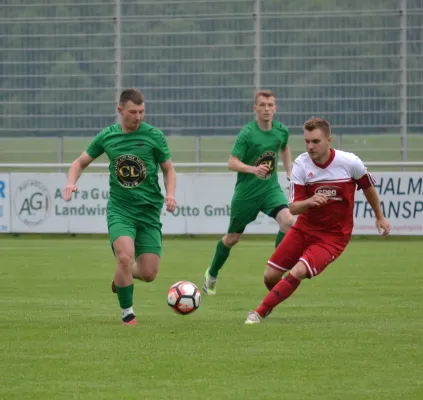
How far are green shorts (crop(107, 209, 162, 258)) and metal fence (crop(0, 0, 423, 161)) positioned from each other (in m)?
15.9

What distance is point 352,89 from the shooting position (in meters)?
25.8

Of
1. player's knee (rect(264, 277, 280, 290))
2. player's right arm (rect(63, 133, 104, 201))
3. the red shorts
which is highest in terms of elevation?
player's right arm (rect(63, 133, 104, 201))

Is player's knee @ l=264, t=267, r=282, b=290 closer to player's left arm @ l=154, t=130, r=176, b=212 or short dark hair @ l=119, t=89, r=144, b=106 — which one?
player's left arm @ l=154, t=130, r=176, b=212

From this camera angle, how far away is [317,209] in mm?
9922

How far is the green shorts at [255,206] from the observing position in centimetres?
1348

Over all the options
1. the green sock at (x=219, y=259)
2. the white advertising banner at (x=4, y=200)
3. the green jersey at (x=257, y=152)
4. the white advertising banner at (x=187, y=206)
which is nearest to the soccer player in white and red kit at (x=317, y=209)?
the green sock at (x=219, y=259)

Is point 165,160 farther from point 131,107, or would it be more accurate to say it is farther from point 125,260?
point 125,260

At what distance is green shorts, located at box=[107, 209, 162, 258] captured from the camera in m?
9.97

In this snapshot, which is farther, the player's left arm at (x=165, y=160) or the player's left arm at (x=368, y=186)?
the player's left arm at (x=165, y=160)

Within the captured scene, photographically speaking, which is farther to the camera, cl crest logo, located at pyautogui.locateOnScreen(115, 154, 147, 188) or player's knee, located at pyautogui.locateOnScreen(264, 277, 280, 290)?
player's knee, located at pyautogui.locateOnScreen(264, 277, 280, 290)

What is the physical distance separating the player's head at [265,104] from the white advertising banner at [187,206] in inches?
367

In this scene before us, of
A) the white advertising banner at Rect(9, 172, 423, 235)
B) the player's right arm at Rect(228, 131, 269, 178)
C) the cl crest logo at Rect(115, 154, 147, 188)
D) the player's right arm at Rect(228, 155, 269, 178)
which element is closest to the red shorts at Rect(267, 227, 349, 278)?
the cl crest logo at Rect(115, 154, 147, 188)

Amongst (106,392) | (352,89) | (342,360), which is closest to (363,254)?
(352,89)

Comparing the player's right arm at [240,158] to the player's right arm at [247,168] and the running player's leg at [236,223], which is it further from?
the running player's leg at [236,223]
